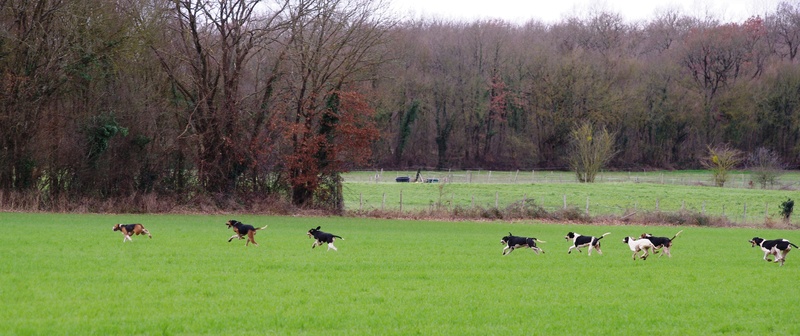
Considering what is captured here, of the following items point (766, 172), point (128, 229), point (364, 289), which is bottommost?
point (364, 289)

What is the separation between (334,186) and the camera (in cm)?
4831

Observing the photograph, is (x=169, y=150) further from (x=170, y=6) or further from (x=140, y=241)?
(x=140, y=241)

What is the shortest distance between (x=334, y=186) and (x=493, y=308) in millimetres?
35300

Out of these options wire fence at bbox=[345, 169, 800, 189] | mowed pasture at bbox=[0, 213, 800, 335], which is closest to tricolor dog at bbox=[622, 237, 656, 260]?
mowed pasture at bbox=[0, 213, 800, 335]

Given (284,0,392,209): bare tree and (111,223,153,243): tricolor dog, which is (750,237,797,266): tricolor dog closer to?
(111,223,153,243): tricolor dog

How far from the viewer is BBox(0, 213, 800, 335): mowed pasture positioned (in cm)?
1195

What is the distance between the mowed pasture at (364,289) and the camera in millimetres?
11953

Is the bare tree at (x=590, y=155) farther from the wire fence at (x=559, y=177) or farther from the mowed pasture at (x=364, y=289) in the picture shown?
the mowed pasture at (x=364, y=289)

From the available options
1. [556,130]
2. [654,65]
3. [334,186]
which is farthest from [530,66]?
[334,186]

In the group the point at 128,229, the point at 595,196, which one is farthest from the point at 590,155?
the point at 128,229

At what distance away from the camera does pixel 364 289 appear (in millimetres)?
15289

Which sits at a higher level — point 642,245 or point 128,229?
point 128,229

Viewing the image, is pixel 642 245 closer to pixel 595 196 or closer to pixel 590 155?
pixel 595 196

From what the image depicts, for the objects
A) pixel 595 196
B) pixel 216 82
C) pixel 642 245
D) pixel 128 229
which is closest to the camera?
pixel 642 245
